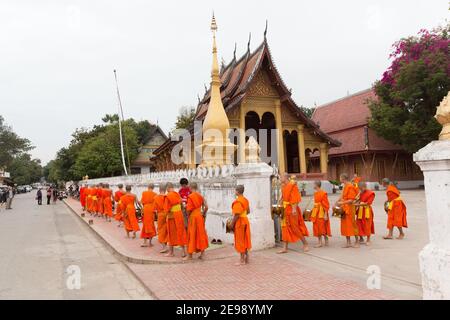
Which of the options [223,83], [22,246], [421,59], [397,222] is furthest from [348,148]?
[22,246]

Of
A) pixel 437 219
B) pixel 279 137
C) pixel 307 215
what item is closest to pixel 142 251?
Result: pixel 307 215

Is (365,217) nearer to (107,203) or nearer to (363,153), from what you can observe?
(107,203)

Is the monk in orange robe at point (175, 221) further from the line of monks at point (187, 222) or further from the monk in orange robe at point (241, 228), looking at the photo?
the monk in orange robe at point (241, 228)

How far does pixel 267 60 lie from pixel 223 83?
455 centimetres

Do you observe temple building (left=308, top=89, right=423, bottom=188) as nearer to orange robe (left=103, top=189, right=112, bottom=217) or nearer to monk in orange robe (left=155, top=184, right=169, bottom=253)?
orange robe (left=103, top=189, right=112, bottom=217)

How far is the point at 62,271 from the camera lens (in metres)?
6.77

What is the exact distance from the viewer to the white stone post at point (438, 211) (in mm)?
3529

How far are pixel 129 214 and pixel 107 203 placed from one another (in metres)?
5.95

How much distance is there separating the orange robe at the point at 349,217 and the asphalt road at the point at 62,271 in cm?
422

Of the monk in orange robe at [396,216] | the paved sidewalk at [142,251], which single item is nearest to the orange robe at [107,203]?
the paved sidewalk at [142,251]

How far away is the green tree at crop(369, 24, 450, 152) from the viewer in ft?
76.3

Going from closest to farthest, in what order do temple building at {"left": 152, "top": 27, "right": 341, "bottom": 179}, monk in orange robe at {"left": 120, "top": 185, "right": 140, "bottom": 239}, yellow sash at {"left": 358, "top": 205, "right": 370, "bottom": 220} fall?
1. yellow sash at {"left": 358, "top": 205, "right": 370, "bottom": 220}
2. monk in orange robe at {"left": 120, "top": 185, "right": 140, "bottom": 239}
3. temple building at {"left": 152, "top": 27, "right": 341, "bottom": 179}

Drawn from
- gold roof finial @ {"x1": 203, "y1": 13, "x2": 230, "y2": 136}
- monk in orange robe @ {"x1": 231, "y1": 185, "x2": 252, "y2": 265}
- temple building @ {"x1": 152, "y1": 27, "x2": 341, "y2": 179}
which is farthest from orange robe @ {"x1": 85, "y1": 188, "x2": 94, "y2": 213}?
monk in orange robe @ {"x1": 231, "y1": 185, "x2": 252, "y2": 265}

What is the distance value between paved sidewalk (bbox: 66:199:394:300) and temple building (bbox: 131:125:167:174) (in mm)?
36882
